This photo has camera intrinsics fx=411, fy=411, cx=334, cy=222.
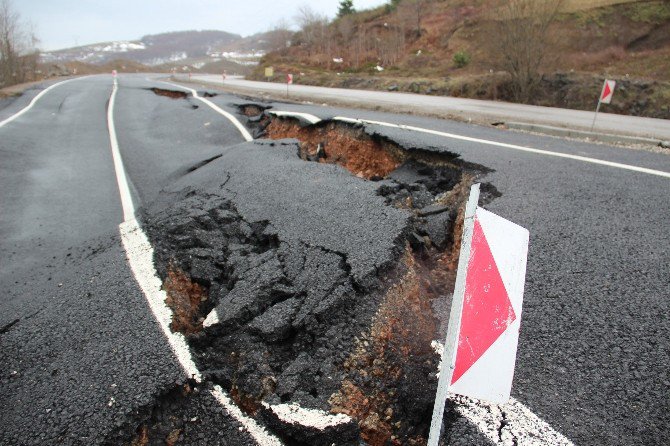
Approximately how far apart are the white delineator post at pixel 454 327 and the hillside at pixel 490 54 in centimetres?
1559

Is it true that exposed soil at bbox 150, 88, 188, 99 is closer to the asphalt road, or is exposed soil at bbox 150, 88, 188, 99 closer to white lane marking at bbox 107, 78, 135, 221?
white lane marking at bbox 107, 78, 135, 221

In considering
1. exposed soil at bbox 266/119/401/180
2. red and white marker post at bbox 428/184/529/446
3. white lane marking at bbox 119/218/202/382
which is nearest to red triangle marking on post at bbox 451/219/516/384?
red and white marker post at bbox 428/184/529/446

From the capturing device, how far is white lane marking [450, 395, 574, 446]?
1.95m

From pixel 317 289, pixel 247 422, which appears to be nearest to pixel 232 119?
pixel 317 289

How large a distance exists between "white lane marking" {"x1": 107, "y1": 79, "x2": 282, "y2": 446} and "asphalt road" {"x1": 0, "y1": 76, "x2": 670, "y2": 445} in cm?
5

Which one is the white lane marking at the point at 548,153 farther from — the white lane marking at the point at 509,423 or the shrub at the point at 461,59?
the shrub at the point at 461,59

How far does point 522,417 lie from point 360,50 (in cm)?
3509

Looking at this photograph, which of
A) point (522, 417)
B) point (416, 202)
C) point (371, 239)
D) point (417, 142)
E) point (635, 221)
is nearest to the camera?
point (522, 417)

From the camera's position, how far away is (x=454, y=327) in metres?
1.77

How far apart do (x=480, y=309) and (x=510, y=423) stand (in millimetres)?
691

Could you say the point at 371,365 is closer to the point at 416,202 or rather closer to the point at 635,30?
the point at 416,202

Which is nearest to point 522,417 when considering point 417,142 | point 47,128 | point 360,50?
point 417,142

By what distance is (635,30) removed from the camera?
19.7 meters

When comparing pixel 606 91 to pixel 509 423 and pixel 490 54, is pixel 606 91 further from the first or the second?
pixel 509 423
